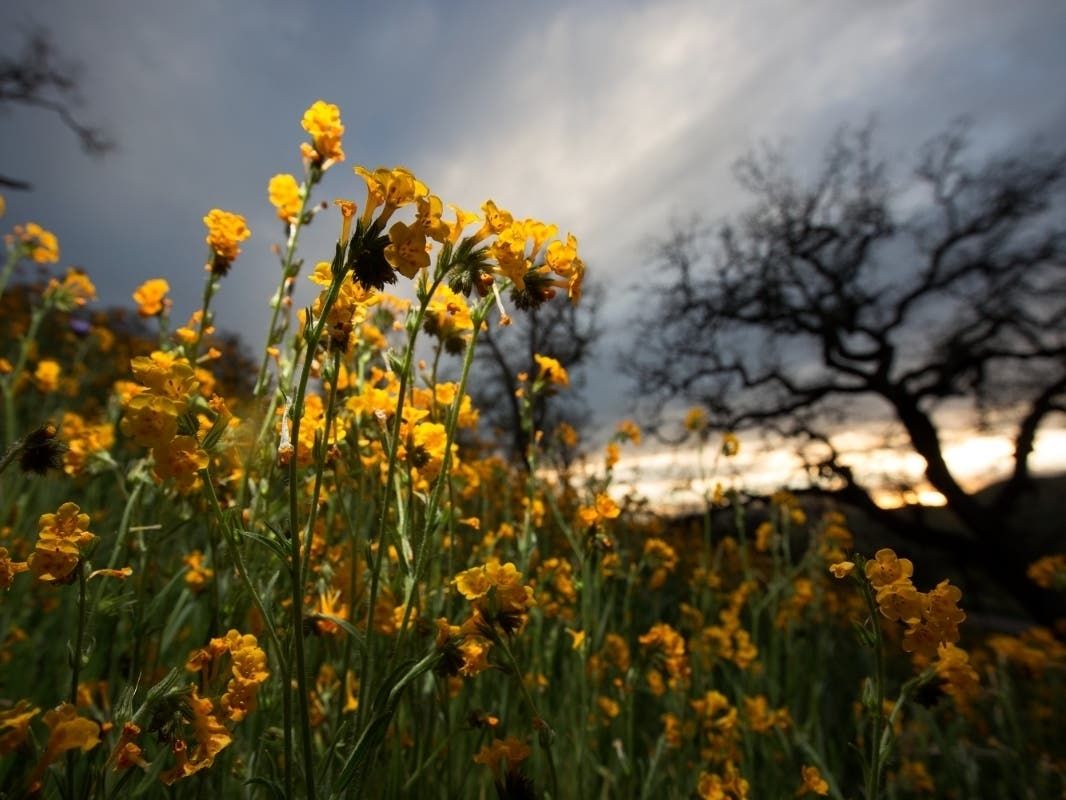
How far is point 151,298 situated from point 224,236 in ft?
1.52

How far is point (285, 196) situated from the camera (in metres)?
1.76

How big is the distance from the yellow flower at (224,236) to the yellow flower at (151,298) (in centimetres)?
35

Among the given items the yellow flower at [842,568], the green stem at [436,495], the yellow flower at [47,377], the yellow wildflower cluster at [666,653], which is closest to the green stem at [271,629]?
the green stem at [436,495]

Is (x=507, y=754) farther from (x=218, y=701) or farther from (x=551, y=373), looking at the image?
(x=551, y=373)

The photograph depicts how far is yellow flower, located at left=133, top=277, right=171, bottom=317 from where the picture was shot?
2.01m

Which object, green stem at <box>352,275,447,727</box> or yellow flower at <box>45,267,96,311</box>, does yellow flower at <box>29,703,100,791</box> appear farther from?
yellow flower at <box>45,267,96,311</box>

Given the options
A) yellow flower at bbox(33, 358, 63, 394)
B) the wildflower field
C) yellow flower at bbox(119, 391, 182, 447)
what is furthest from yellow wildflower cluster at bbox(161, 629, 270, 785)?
yellow flower at bbox(33, 358, 63, 394)

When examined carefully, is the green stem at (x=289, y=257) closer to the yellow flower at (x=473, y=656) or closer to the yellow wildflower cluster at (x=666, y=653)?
the yellow flower at (x=473, y=656)

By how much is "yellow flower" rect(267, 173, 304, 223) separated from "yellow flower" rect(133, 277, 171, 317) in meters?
0.59

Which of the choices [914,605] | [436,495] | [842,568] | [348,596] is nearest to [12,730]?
[436,495]

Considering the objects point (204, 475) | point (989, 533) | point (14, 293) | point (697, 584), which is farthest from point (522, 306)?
point (989, 533)

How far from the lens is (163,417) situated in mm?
920

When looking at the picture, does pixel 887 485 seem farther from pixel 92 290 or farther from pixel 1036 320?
pixel 92 290

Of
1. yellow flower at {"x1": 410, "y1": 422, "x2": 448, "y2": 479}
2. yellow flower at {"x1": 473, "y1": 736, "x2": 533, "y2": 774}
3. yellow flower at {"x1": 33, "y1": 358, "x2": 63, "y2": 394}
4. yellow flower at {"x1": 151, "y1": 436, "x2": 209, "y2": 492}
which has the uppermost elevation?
yellow flower at {"x1": 33, "y1": 358, "x2": 63, "y2": 394}
